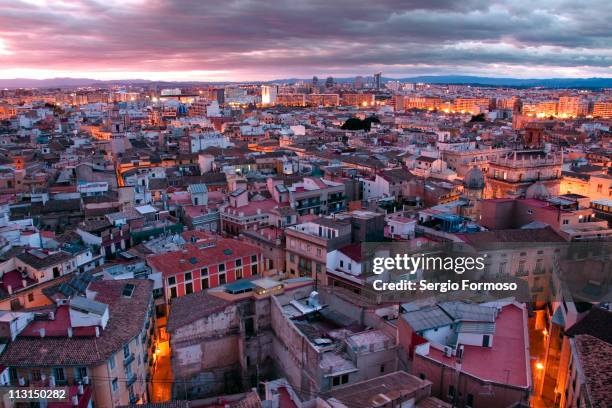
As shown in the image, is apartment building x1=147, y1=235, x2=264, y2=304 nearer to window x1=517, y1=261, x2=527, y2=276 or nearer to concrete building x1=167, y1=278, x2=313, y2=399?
concrete building x1=167, y1=278, x2=313, y2=399

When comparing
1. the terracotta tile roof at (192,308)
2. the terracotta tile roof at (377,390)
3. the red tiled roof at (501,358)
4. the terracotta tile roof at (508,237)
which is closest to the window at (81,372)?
the terracotta tile roof at (192,308)

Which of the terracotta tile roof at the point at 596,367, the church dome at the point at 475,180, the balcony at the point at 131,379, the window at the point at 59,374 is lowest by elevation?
the balcony at the point at 131,379

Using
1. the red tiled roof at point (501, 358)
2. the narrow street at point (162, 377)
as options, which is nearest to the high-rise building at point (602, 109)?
the red tiled roof at point (501, 358)

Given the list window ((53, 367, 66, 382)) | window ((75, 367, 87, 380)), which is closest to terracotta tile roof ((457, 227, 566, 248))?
window ((75, 367, 87, 380))

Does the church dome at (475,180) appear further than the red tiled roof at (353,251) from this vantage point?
Yes

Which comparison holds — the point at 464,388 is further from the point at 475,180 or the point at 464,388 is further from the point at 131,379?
the point at 475,180

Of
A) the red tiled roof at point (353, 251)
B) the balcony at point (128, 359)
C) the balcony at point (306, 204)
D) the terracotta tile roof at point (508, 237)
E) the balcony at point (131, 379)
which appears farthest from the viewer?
the balcony at point (306, 204)

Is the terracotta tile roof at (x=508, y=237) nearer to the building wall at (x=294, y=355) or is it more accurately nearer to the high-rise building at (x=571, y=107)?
the building wall at (x=294, y=355)

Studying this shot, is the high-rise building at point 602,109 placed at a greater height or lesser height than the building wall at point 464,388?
greater

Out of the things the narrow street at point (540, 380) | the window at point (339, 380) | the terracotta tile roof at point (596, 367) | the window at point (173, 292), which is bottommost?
the narrow street at point (540, 380)

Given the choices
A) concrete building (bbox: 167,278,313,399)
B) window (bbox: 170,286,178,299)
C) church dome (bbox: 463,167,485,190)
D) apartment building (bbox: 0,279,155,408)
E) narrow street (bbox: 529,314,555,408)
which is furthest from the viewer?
church dome (bbox: 463,167,485,190)

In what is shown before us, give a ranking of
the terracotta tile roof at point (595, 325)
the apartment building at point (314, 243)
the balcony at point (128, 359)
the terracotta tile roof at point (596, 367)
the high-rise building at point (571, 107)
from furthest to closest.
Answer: the high-rise building at point (571, 107) → the apartment building at point (314, 243) → the balcony at point (128, 359) → the terracotta tile roof at point (595, 325) → the terracotta tile roof at point (596, 367)

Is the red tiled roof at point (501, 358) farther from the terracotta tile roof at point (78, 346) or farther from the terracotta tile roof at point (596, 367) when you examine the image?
the terracotta tile roof at point (78, 346)
